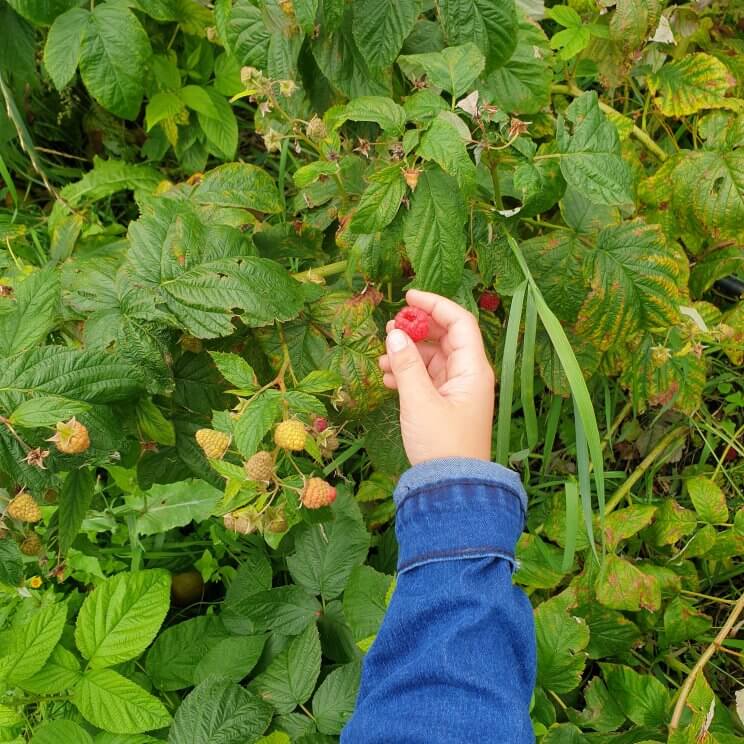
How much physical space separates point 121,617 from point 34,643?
0.55ft

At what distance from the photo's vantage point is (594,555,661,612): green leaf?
1.48 m

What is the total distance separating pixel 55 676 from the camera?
1440mm

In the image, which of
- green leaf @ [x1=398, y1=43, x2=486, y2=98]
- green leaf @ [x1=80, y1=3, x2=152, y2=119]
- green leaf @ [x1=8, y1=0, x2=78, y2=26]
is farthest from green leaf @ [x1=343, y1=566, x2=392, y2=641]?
green leaf @ [x1=8, y1=0, x2=78, y2=26]

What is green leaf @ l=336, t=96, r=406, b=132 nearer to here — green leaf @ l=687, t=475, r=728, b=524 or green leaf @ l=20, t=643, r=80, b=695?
green leaf @ l=687, t=475, r=728, b=524

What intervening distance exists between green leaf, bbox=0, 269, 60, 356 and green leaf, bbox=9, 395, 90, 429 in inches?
4.7

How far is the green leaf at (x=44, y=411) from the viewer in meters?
0.93

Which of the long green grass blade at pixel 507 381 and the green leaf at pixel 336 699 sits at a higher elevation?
the long green grass blade at pixel 507 381

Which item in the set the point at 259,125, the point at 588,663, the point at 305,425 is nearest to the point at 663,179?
the point at 259,125

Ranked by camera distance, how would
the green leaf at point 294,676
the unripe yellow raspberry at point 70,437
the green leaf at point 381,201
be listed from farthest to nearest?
the green leaf at point 294,676
the green leaf at point 381,201
the unripe yellow raspberry at point 70,437

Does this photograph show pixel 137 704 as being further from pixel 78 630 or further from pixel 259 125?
pixel 259 125

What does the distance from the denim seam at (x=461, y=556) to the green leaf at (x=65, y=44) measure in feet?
4.12

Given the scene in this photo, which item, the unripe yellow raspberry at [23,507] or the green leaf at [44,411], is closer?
the green leaf at [44,411]

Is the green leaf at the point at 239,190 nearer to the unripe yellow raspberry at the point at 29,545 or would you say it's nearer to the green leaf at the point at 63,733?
the unripe yellow raspberry at the point at 29,545

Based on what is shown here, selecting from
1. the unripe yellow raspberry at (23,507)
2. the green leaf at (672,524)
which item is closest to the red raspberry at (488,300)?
the green leaf at (672,524)
